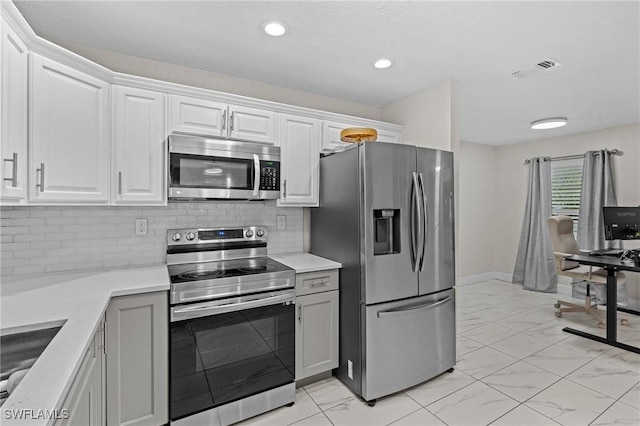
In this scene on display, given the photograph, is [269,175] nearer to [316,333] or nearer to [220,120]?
[220,120]

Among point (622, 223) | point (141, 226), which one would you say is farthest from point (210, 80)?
point (622, 223)

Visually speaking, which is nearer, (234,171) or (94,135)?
(94,135)

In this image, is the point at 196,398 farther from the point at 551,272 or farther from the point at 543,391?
the point at 551,272

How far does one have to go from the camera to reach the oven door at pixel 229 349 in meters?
1.88

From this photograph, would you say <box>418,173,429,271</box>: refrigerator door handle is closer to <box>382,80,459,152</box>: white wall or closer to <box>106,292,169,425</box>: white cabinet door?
<box>382,80,459,152</box>: white wall

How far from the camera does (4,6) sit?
1.34 m

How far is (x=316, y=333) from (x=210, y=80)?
2.28 meters

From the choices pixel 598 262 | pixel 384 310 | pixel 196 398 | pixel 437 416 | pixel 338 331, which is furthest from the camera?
pixel 598 262

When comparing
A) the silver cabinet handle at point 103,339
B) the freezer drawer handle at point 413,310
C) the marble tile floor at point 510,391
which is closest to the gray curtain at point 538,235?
the marble tile floor at point 510,391

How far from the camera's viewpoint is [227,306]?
199 cm

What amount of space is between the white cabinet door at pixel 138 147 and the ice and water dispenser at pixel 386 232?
1568 mm

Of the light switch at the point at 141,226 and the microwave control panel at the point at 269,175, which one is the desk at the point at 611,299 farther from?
the light switch at the point at 141,226

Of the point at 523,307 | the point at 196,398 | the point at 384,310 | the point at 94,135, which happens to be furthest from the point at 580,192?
the point at 94,135

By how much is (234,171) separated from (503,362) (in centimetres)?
291
